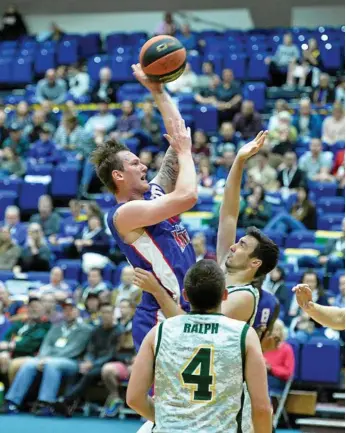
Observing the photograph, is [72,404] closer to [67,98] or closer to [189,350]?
[189,350]

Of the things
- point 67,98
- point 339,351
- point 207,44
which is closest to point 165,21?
point 207,44

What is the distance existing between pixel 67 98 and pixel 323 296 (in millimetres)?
8279

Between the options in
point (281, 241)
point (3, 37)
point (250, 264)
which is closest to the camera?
point (250, 264)

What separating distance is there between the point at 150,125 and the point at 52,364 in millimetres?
5529

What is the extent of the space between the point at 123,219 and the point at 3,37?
16.6 m

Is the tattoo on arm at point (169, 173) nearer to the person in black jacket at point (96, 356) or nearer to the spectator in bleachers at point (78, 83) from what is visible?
the person in black jacket at point (96, 356)

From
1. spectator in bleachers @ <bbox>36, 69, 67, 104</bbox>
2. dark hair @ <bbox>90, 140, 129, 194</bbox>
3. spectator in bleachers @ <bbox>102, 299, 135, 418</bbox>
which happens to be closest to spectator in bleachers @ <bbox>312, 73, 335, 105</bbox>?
spectator in bleachers @ <bbox>36, 69, 67, 104</bbox>

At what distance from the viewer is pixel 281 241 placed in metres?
11.6

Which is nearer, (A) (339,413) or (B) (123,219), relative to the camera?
(B) (123,219)

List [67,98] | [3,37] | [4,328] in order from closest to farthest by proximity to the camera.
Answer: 1. [4,328]
2. [67,98]
3. [3,37]

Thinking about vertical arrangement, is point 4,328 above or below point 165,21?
below

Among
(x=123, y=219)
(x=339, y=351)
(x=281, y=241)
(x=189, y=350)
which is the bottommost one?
(x=339, y=351)

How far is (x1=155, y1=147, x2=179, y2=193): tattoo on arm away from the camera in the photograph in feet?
17.2

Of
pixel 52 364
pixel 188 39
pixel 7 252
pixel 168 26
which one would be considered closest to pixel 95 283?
pixel 52 364
